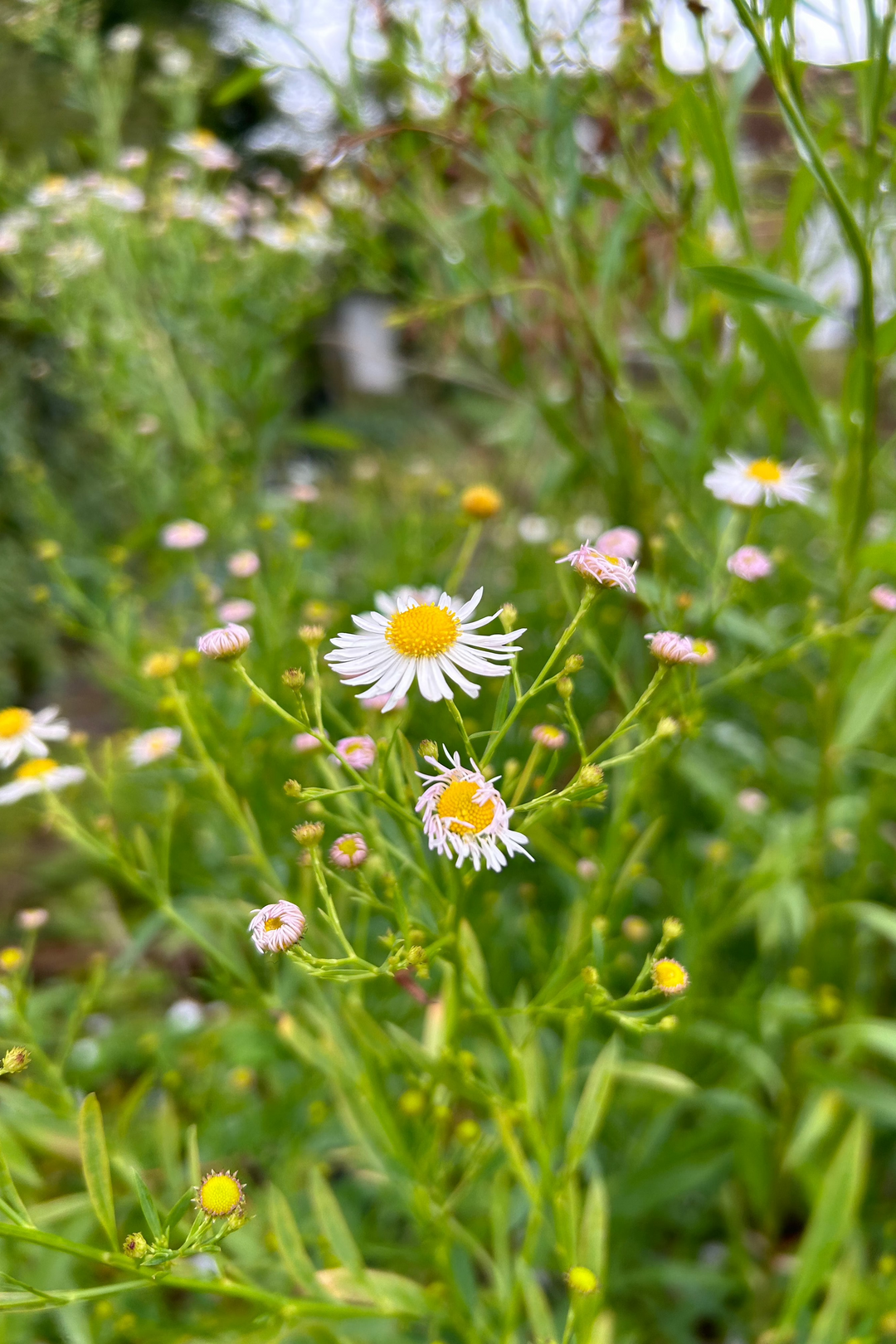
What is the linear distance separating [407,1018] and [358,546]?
0.97 m

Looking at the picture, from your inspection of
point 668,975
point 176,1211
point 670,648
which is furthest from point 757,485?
point 176,1211

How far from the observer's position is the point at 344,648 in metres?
0.44

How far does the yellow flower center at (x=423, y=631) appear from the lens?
0.43 m

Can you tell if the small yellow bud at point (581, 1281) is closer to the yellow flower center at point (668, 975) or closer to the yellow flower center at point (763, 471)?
the yellow flower center at point (668, 975)

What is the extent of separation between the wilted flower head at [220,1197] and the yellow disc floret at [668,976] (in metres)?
0.22

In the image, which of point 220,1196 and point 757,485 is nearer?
point 220,1196

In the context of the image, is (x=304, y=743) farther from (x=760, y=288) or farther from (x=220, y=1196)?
(x=760, y=288)

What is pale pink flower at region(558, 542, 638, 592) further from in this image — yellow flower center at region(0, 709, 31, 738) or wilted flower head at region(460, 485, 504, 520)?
yellow flower center at region(0, 709, 31, 738)

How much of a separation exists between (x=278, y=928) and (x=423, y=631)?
0.15 metres

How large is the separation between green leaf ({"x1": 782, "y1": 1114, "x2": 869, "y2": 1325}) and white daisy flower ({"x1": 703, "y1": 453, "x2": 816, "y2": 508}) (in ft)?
1.76

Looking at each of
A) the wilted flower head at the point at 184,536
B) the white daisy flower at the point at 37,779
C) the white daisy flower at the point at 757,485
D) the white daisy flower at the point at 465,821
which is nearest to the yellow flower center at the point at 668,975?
the white daisy flower at the point at 465,821

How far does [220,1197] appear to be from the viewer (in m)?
0.40

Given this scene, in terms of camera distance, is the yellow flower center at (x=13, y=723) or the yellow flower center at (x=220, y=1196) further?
the yellow flower center at (x=13, y=723)

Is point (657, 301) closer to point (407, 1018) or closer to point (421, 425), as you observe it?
point (407, 1018)
